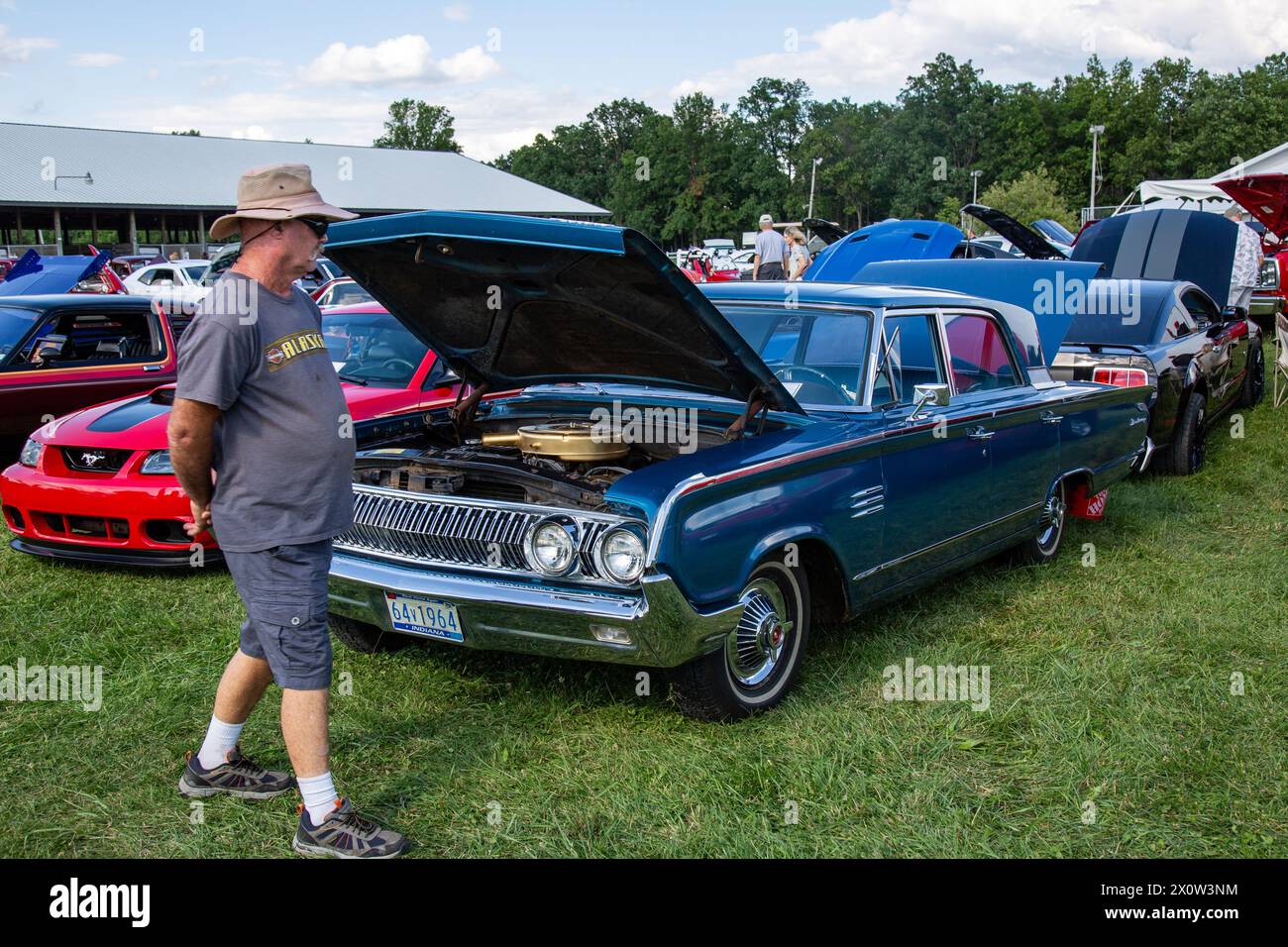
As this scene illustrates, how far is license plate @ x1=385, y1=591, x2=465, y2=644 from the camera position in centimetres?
401

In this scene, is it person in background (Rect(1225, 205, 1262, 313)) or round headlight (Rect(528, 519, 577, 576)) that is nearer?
round headlight (Rect(528, 519, 577, 576))

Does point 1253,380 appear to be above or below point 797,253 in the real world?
below

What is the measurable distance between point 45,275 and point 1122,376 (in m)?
15.0

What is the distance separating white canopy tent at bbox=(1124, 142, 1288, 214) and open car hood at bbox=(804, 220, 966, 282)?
10.5 metres

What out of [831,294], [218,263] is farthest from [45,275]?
[831,294]

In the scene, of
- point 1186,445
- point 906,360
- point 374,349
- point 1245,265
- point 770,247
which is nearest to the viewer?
point 906,360

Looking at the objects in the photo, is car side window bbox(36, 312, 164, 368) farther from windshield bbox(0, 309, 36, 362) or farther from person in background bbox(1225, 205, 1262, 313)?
person in background bbox(1225, 205, 1262, 313)

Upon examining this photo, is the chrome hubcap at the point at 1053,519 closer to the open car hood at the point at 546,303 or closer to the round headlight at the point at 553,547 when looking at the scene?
the open car hood at the point at 546,303

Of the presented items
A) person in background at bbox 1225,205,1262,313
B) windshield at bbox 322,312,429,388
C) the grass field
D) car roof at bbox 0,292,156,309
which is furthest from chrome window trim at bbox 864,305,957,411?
person in background at bbox 1225,205,1262,313

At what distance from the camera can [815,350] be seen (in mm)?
5188

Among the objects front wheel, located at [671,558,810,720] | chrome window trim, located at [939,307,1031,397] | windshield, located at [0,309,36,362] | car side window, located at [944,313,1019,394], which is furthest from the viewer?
windshield, located at [0,309,36,362]

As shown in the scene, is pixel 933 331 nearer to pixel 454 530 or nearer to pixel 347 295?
pixel 454 530

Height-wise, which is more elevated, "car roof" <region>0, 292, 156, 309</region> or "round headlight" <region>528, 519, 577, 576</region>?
"car roof" <region>0, 292, 156, 309</region>
